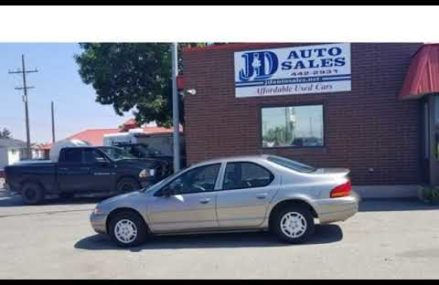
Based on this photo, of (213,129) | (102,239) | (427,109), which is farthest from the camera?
(213,129)

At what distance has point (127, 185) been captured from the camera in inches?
579

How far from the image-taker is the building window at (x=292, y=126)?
13.4 metres

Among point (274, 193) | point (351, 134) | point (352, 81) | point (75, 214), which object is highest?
point (352, 81)

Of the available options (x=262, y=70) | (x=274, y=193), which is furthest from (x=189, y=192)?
(x=262, y=70)

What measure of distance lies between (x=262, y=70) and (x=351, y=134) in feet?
10.1

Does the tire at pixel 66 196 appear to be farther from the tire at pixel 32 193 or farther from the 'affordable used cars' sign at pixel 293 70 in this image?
the 'affordable used cars' sign at pixel 293 70

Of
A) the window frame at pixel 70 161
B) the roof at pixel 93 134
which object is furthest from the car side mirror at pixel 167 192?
the roof at pixel 93 134

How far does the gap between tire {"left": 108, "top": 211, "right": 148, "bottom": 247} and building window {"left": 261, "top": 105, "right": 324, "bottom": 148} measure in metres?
6.31

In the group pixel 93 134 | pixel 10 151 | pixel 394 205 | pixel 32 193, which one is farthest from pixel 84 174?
pixel 10 151

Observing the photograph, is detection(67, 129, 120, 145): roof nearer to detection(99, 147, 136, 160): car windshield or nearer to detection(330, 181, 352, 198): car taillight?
detection(99, 147, 136, 160): car windshield

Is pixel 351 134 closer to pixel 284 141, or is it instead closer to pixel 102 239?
pixel 284 141

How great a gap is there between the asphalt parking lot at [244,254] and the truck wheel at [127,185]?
4.25m

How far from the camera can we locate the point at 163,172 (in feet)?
50.0

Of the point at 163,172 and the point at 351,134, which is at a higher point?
the point at 351,134
